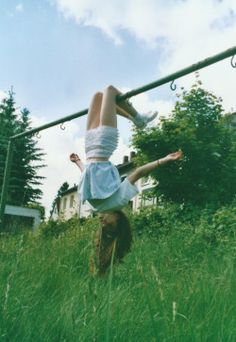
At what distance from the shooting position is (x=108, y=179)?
5082 mm

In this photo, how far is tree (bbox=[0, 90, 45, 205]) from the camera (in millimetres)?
41097

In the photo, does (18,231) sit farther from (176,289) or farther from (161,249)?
(176,289)

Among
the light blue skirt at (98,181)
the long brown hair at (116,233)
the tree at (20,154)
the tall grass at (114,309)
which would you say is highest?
the tree at (20,154)

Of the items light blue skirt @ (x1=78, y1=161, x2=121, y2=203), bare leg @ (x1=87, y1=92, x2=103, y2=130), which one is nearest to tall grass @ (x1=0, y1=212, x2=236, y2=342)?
light blue skirt @ (x1=78, y1=161, x2=121, y2=203)

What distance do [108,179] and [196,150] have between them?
14.9 m

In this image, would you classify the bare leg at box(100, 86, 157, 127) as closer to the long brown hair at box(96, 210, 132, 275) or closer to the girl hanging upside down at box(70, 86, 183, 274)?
the girl hanging upside down at box(70, 86, 183, 274)

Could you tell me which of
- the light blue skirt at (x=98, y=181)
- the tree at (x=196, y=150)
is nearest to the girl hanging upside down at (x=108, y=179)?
the light blue skirt at (x=98, y=181)

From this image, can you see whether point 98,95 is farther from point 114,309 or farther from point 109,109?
point 114,309

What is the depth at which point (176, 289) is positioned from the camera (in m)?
3.05

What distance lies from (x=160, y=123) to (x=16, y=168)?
2406cm

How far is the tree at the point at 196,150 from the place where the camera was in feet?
62.1

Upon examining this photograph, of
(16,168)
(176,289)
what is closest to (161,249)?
(176,289)

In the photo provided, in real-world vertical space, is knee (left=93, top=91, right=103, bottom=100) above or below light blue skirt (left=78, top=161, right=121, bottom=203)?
Answer: above

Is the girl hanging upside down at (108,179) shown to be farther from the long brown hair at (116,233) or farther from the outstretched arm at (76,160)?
the outstretched arm at (76,160)
